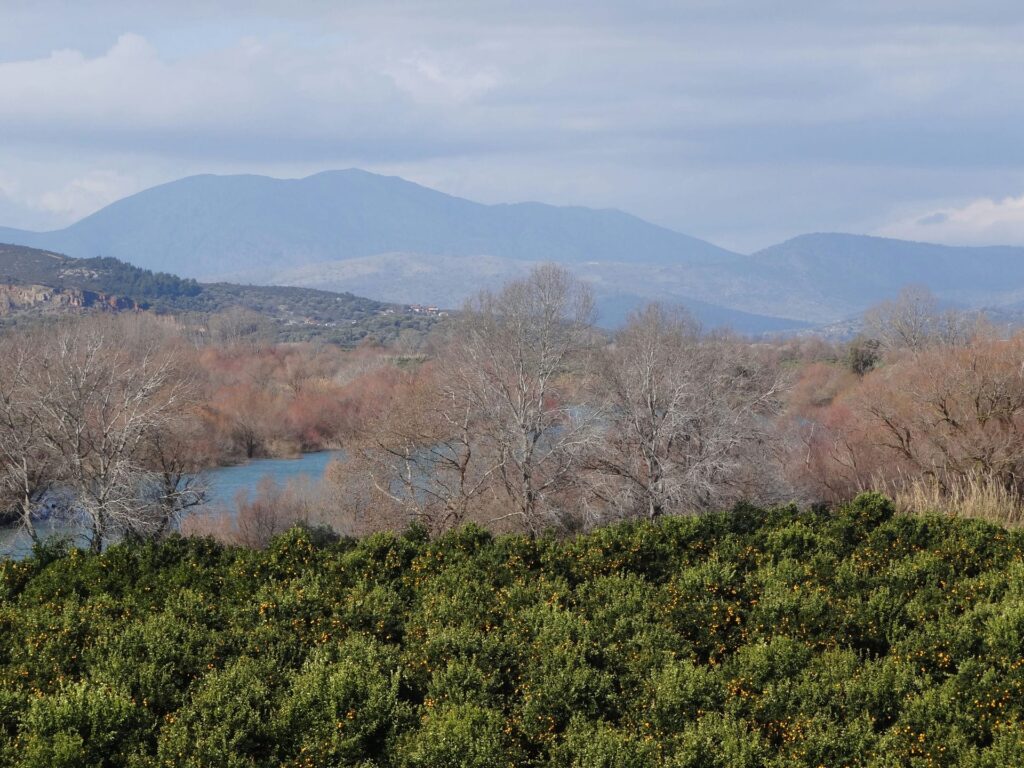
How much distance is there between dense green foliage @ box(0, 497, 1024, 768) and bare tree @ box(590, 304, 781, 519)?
15.7 meters

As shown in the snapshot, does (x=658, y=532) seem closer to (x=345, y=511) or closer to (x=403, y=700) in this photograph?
(x=403, y=700)

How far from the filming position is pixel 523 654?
9461 millimetres

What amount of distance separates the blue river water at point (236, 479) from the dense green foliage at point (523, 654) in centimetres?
2404

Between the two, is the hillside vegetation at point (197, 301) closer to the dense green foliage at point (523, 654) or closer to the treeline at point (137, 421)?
the treeline at point (137, 421)

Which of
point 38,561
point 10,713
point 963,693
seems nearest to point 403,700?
point 10,713

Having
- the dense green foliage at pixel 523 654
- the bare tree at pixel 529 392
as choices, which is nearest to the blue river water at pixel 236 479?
the bare tree at pixel 529 392

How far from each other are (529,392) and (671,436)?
5.31m

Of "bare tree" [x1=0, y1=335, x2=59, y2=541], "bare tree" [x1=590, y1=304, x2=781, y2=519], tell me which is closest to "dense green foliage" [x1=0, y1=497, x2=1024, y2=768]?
"bare tree" [x1=590, y1=304, x2=781, y2=519]

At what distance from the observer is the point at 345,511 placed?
36.8 meters

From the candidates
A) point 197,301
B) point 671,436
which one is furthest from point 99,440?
point 197,301

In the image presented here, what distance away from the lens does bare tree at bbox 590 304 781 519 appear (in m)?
29.6

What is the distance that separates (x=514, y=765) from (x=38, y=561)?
8.96 meters

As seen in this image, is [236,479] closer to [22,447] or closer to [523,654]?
[22,447]

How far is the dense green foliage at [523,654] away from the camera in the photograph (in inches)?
301
